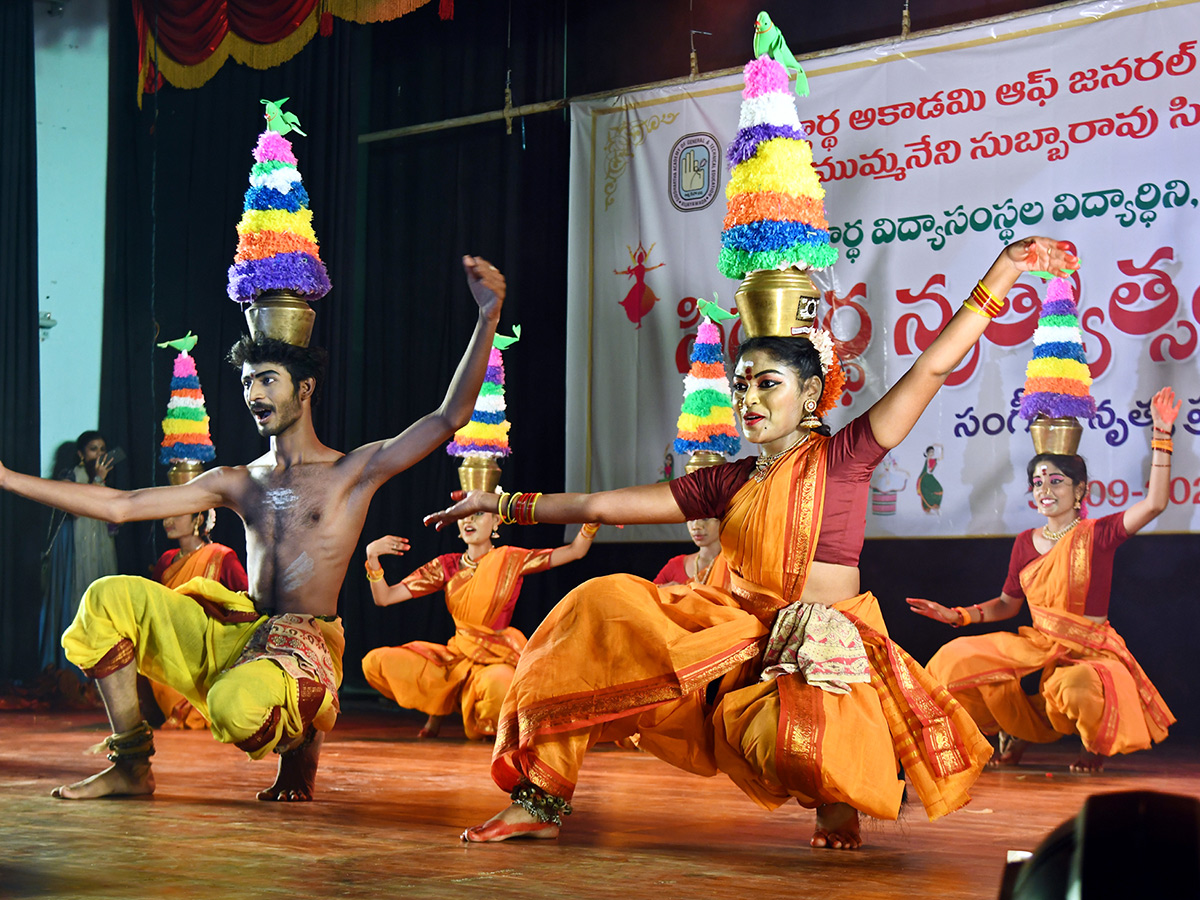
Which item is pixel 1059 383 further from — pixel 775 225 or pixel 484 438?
pixel 484 438

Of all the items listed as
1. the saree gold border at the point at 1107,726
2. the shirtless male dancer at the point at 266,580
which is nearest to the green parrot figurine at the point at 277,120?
the shirtless male dancer at the point at 266,580

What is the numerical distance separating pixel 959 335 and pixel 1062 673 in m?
2.48

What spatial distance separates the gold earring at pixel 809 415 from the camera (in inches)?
111

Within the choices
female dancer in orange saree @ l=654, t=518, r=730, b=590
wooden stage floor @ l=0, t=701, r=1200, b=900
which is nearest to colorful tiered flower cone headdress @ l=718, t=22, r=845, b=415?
wooden stage floor @ l=0, t=701, r=1200, b=900


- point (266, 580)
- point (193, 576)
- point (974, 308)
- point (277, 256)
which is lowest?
point (193, 576)

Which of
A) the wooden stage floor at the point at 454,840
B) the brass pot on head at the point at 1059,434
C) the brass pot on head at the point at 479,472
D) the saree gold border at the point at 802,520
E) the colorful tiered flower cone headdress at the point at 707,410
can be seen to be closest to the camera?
the wooden stage floor at the point at 454,840

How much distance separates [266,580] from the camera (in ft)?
10.8

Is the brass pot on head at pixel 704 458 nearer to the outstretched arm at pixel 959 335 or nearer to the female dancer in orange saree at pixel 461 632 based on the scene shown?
the female dancer in orange saree at pixel 461 632

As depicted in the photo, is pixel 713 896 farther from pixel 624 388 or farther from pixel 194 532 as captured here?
pixel 194 532

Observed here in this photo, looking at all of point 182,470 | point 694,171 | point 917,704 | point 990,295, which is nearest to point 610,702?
point 917,704

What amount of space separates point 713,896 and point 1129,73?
4.31 m

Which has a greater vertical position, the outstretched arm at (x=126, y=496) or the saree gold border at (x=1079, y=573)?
the outstretched arm at (x=126, y=496)

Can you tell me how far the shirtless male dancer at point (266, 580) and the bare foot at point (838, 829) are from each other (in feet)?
4.07

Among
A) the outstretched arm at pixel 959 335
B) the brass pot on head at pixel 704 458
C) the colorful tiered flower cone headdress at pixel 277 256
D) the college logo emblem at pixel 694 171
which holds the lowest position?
the brass pot on head at pixel 704 458
